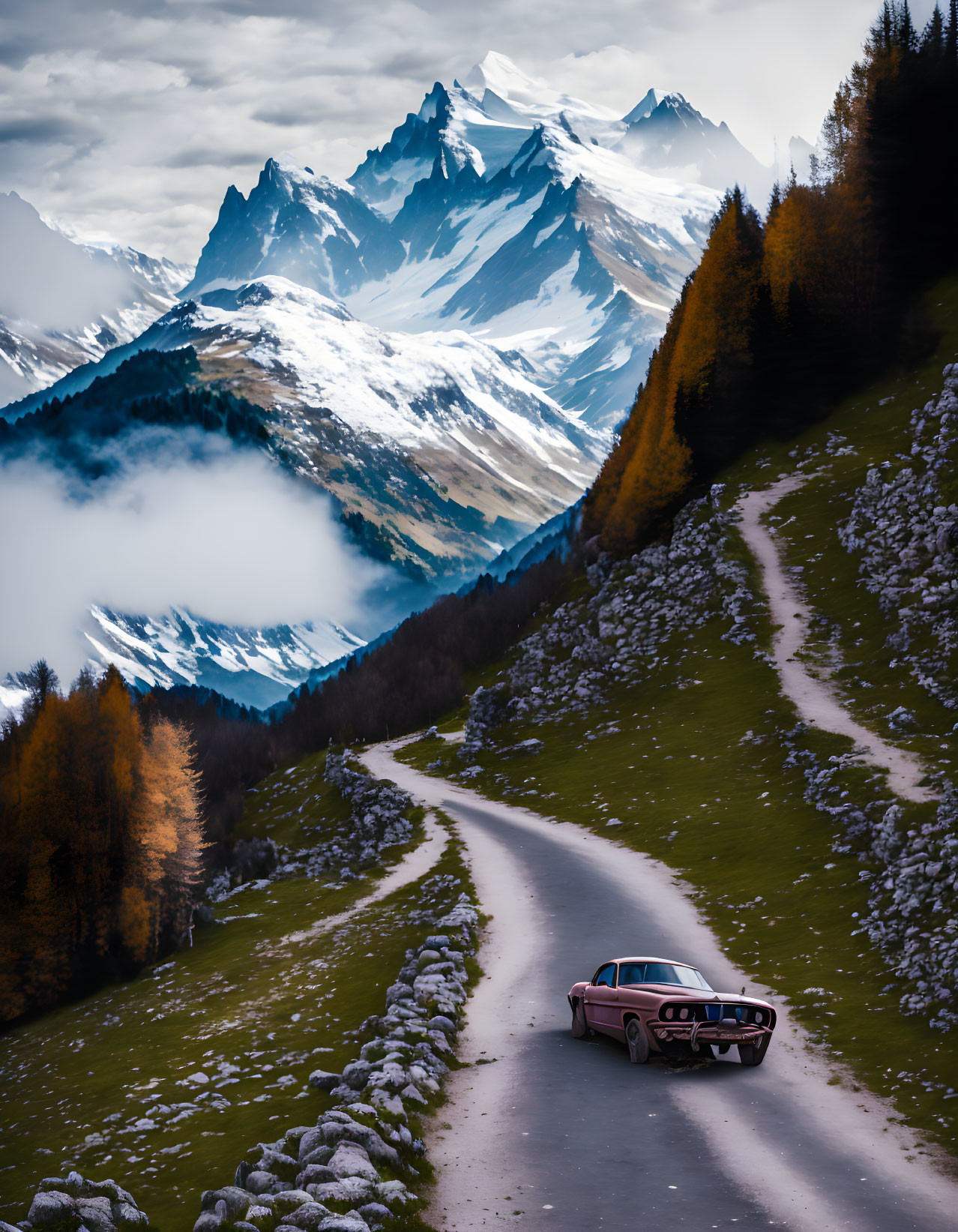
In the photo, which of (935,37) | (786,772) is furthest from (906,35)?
(786,772)

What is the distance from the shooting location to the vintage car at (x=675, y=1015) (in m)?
27.1

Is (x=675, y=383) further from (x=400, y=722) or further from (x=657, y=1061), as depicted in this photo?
(x=657, y=1061)

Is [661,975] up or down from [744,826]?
up

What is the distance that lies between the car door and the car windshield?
44cm

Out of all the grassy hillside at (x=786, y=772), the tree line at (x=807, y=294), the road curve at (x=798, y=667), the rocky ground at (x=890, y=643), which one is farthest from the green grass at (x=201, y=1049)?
the tree line at (x=807, y=294)

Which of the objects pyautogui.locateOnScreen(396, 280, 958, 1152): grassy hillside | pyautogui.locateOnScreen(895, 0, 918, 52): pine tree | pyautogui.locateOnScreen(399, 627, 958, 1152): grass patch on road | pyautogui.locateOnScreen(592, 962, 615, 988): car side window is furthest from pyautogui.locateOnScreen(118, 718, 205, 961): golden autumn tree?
pyautogui.locateOnScreen(895, 0, 918, 52): pine tree

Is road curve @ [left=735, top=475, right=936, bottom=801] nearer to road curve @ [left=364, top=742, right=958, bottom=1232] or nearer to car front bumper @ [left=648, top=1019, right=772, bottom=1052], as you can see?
road curve @ [left=364, top=742, right=958, bottom=1232]

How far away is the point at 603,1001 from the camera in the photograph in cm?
3000

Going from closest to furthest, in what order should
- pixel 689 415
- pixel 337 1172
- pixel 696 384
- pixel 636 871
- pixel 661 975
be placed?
pixel 337 1172 < pixel 661 975 < pixel 636 871 < pixel 689 415 < pixel 696 384

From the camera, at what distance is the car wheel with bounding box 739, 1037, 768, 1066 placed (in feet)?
90.6

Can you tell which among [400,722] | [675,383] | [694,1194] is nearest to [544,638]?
[675,383]

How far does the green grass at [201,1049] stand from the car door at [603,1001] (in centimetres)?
806

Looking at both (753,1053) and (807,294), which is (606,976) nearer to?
(753,1053)

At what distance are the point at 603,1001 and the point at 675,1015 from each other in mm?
3283
